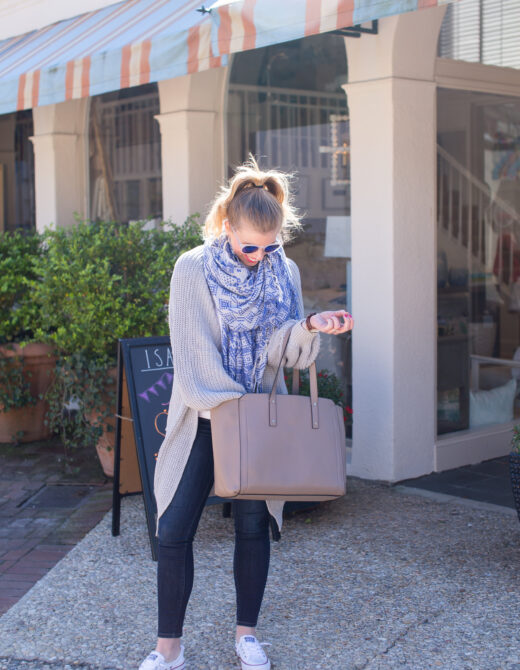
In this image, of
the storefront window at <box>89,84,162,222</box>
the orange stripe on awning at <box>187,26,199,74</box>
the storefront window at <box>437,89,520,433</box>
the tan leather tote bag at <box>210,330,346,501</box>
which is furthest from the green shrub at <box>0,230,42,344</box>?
the tan leather tote bag at <box>210,330,346,501</box>

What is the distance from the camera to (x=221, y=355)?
311 cm

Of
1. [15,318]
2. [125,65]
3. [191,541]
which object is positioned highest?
[125,65]

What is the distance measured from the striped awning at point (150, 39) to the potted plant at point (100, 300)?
957mm

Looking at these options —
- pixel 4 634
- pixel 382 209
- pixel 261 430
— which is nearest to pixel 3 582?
pixel 4 634

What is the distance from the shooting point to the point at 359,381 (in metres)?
5.47

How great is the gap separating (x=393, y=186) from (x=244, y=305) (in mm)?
2421

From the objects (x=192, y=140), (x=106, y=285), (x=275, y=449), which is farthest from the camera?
(x=192, y=140)

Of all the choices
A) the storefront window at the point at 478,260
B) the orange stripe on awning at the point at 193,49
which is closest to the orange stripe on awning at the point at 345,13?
the orange stripe on awning at the point at 193,49

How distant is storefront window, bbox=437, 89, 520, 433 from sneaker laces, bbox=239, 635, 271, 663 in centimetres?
282

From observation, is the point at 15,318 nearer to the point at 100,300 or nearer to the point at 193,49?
the point at 100,300

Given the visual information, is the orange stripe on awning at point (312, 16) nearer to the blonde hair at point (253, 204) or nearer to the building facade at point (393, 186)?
the building facade at point (393, 186)

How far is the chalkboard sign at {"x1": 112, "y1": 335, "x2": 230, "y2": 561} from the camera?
436 centimetres

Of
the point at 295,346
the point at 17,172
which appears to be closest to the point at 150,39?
the point at 295,346

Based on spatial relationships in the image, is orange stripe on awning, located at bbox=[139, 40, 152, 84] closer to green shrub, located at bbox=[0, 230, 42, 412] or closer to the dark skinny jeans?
green shrub, located at bbox=[0, 230, 42, 412]
